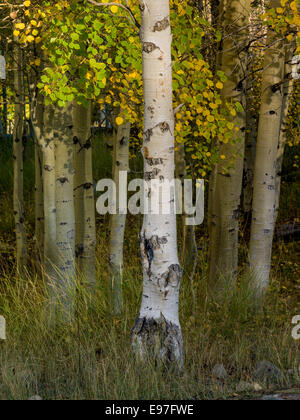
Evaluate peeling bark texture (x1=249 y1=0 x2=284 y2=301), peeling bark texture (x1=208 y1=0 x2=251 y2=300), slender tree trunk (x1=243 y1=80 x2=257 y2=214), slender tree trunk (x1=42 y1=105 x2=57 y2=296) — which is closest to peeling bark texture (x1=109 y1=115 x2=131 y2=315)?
slender tree trunk (x1=42 y1=105 x2=57 y2=296)

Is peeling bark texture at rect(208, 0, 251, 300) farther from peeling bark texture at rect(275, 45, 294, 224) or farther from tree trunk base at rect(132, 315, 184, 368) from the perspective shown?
tree trunk base at rect(132, 315, 184, 368)

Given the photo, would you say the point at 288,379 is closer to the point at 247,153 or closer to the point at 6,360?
the point at 6,360

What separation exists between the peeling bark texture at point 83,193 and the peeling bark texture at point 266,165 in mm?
2260

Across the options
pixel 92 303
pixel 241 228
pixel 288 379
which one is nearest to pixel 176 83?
pixel 92 303

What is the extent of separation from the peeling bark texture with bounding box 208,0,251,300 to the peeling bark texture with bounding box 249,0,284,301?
0.87 feet

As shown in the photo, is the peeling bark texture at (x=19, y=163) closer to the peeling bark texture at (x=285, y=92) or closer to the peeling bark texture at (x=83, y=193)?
the peeling bark texture at (x=83, y=193)

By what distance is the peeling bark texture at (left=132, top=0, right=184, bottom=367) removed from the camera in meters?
5.38

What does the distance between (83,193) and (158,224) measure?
2.99 m

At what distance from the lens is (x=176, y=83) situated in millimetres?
6375

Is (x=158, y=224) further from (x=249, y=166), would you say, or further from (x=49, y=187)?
(x=249, y=166)

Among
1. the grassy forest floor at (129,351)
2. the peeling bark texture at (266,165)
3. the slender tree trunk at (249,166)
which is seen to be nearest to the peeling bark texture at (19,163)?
the grassy forest floor at (129,351)

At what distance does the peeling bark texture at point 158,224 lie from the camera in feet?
17.6

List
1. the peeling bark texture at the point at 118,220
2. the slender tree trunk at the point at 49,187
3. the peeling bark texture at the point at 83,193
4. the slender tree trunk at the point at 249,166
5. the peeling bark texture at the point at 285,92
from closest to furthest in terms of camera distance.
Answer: the slender tree trunk at the point at 49,187
the peeling bark texture at the point at 118,220
the peeling bark texture at the point at 83,193
the peeling bark texture at the point at 285,92
the slender tree trunk at the point at 249,166

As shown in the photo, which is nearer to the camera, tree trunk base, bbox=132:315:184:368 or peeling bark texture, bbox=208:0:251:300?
tree trunk base, bbox=132:315:184:368
